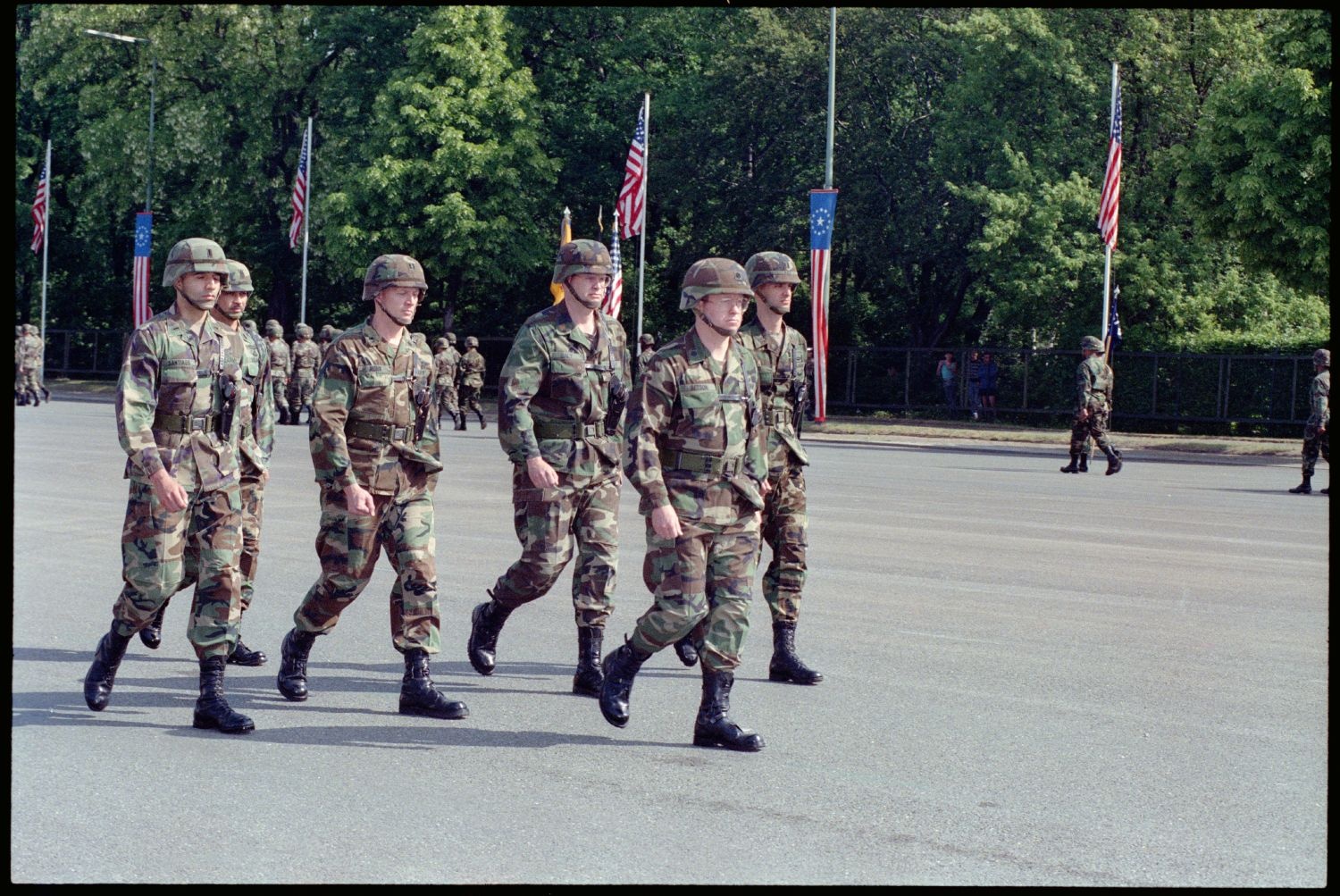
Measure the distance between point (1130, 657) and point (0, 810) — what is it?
603cm

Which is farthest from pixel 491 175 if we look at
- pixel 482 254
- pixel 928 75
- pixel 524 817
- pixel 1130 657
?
A: pixel 524 817

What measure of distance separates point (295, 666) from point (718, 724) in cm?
201

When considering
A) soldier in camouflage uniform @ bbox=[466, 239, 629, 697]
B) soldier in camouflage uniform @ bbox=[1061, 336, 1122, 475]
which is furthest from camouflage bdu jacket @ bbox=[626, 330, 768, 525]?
soldier in camouflage uniform @ bbox=[1061, 336, 1122, 475]

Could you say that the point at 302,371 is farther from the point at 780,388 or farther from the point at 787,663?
the point at 787,663

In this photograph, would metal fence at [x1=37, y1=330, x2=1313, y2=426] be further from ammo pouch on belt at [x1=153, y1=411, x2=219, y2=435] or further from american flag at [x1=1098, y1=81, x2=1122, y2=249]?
ammo pouch on belt at [x1=153, y1=411, x2=219, y2=435]

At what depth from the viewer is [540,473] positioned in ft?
24.9

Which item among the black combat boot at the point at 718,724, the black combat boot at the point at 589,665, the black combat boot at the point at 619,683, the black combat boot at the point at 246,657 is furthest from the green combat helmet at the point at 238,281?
the black combat boot at the point at 718,724

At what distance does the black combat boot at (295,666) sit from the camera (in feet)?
25.0

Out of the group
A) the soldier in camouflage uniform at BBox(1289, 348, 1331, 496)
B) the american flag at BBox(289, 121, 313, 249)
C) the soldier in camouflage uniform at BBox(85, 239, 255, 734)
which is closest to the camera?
the soldier in camouflage uniform at BBox(85, 239, 255, 734)

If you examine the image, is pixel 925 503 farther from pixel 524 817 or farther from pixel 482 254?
pixel 482 254

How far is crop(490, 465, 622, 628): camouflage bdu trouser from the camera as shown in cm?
788

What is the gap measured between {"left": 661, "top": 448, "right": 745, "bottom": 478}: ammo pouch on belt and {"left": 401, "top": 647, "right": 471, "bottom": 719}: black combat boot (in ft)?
4.33

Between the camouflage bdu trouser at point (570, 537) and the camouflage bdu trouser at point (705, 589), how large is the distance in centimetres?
101

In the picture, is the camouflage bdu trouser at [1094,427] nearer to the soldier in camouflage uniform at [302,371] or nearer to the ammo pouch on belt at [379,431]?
the soldier in camouflage uniform at [302,371]
